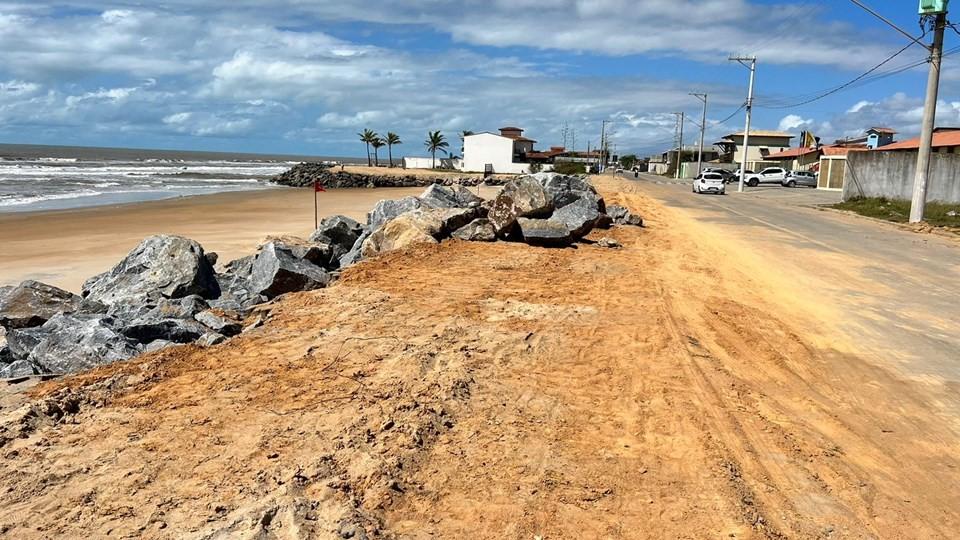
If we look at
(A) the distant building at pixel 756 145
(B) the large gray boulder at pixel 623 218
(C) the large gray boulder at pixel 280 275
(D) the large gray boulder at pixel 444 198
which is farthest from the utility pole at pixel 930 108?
(A) the distant building at pixel 756 145

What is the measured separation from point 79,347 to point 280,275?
3.11m

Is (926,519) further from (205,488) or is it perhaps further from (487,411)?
(205,488)

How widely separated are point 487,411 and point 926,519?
2817mm

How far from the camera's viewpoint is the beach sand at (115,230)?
14.9m

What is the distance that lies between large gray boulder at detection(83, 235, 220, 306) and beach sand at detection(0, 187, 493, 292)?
119 inches

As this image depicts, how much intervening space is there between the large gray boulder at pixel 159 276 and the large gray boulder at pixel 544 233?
5.87 metres

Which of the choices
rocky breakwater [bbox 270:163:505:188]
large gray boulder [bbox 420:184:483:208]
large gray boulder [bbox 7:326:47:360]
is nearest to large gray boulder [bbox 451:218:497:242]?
large gray boulder [bbox 420:184:483:208]

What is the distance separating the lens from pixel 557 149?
136 m

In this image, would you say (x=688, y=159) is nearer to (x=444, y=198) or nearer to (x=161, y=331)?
(x=444, y=198)

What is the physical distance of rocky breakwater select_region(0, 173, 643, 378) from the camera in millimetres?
Answer: 6582

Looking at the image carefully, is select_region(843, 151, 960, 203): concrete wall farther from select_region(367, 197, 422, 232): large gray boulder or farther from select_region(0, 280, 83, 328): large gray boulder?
select_region(0, 280, 83, 328): large gray boulder

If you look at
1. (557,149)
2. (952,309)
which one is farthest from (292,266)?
(557,149)

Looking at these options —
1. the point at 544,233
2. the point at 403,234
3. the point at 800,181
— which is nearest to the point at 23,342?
the point at 403,234

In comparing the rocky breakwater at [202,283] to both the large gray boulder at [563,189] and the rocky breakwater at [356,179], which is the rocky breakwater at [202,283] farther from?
the rocky breakwater at [356,179]
